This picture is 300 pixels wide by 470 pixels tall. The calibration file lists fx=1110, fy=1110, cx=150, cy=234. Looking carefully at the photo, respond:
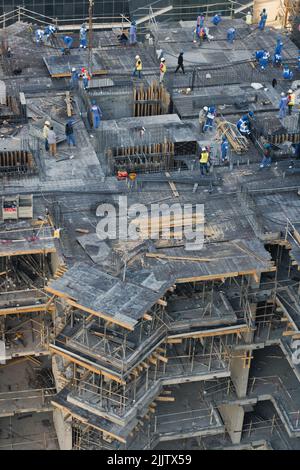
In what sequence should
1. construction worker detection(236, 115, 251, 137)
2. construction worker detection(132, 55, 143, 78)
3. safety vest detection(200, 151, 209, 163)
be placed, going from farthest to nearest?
construction worker detection(132, 55, 143, 78)
construction worker detection(236, 115, 251, 137)
safety vest detection(200, 151, 209, 163)

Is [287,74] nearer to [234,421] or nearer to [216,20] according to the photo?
[216,20]

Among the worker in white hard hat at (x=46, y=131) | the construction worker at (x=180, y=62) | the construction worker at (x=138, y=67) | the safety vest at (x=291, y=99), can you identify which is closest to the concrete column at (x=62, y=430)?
the worker in white hard hat at (x=46, y=131)

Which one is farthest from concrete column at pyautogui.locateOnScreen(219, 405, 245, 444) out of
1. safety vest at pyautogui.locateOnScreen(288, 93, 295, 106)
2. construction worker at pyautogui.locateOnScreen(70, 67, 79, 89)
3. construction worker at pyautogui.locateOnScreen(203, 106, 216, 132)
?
construction worker at pyautogui.locateOnScreen(70, 67, 79, 89)

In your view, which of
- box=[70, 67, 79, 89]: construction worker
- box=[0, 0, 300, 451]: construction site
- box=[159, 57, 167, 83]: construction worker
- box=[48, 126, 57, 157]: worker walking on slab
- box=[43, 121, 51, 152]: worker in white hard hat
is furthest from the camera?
box=[159, 57, 167, 83]: construction worker

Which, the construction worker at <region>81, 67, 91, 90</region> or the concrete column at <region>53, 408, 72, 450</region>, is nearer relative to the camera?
the concrete column at <region>53, 408, 72, 450</region>

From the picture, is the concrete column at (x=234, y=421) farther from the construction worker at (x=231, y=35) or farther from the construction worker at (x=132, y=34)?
the construction worker at (x=231, y=35)

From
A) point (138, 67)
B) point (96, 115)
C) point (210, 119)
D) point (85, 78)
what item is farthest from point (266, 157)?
point (85, 78)

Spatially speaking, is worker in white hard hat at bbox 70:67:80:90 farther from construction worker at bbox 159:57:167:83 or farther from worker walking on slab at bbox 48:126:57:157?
worker walking on slab at bbox 48:126:57:157
